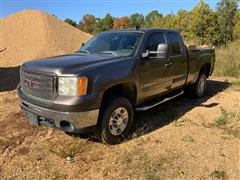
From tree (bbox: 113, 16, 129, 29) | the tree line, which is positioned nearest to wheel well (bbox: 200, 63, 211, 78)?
the tree line

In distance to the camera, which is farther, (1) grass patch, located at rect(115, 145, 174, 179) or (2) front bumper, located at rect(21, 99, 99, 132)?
(2) front bumper, located at rect(21, 99, 99, 132)

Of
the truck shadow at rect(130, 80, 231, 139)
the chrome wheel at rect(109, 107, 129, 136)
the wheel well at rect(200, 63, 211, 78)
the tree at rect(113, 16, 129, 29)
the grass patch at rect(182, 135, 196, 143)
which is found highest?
the tree at rect(113, 16, 129, 29)

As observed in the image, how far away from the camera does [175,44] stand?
6.80 meters

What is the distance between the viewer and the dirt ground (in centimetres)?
425

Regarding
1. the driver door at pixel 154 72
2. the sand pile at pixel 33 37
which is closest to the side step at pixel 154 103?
the driver door at pixel 154 72

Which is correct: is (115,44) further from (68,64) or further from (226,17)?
(226,17)

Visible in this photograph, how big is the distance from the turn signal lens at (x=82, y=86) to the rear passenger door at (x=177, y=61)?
251 cm

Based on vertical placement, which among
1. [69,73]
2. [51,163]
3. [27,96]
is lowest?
[51,163]

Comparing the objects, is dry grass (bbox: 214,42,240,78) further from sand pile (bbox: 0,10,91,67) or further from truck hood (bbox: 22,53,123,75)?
sand pile (bbox: 0,10,91,67)

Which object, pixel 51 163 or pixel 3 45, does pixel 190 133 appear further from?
pixel 3 45

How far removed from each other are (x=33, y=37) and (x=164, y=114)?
18.2 m

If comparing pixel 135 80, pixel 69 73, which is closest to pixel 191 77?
pixel 135 80

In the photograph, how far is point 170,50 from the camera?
6484 mm

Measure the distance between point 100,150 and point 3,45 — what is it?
19.0 metres
